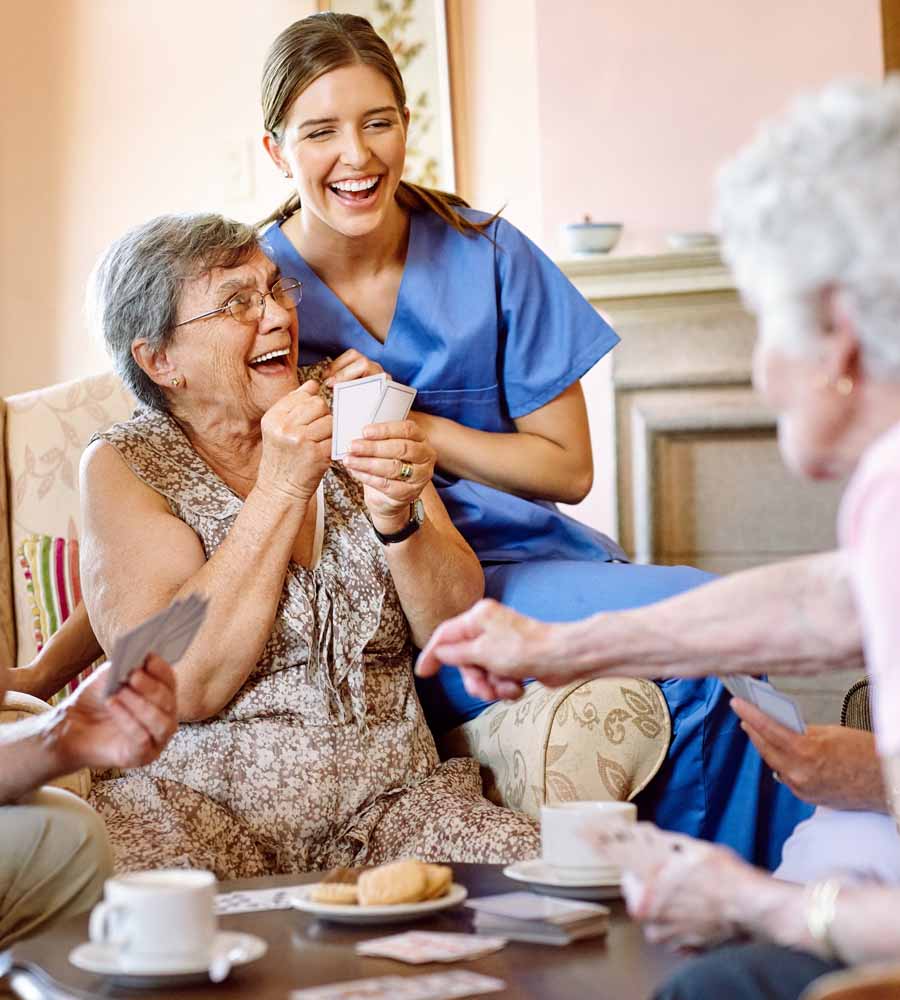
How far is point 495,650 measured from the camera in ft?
3.99

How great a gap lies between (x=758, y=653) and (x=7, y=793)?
2.32ft

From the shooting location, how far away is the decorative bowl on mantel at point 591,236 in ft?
11.7

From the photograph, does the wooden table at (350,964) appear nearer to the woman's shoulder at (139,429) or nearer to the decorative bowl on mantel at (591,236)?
the woman's shoulder at (139,429)

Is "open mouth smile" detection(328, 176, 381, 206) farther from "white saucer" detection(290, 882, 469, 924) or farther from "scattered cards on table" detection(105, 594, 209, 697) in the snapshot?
"white saucer" detection(290, 882, 469, 924)

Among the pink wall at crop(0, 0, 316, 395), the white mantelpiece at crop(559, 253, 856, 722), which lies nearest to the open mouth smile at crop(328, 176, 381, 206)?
the white mantelpiece at crop(559, 253, 856, 722)

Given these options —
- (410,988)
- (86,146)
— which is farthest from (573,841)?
(86,146)

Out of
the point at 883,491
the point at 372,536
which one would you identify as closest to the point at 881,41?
the point at 372,536

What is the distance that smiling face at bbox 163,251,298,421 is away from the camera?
1.95 meters

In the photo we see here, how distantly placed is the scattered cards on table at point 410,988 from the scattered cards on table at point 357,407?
90 cm

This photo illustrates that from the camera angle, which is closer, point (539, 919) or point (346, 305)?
point (539, 919)

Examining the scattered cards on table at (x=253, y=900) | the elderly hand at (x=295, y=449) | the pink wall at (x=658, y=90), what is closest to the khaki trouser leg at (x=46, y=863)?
the scattered cards on table at (x=253, y=900)

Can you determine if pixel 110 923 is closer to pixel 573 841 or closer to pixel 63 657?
pixel 573 841

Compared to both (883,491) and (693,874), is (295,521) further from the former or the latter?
(883,491)

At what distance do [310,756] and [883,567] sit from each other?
3.72 feet
